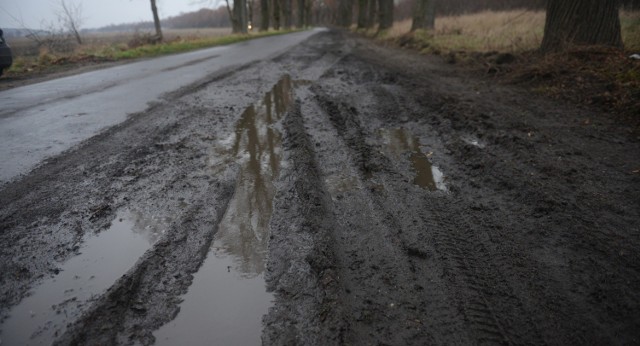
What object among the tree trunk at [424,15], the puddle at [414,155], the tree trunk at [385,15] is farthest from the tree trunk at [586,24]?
the tree trunk at [385,15]

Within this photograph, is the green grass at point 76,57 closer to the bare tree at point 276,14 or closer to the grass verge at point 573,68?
the grass verge at point 573,68

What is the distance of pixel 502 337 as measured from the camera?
1.76 metres

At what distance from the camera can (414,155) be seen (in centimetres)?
404

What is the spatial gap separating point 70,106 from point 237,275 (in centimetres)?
547

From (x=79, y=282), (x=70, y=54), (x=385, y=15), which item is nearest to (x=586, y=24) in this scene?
(x=79, y=282)

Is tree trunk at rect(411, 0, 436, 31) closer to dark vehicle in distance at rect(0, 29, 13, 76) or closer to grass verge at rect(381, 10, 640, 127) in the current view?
grass verge at rect(381, 10, 640, 127)

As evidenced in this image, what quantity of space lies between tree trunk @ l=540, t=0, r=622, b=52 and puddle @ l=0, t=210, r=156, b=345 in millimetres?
8052

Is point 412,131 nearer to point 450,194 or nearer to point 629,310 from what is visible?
point 450,194

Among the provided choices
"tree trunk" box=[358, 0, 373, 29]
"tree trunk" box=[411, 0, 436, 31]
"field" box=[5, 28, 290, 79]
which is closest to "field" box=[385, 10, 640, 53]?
"tree trunk" box=[411, 0, 436, 31]

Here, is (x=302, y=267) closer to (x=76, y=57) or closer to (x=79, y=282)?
(x=79, y=282)

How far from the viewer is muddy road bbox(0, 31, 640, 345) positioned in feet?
6.20

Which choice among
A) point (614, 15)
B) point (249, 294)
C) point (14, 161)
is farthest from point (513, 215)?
point (614, 15)

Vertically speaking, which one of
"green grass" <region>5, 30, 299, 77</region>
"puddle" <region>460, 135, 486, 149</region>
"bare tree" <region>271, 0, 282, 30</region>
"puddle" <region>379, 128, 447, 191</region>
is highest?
"bare tree" <region>271, 0, 282, 30</region>

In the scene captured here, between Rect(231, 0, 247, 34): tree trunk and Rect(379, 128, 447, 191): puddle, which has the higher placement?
Rect(231, 0, 247, 34): tree trunk
